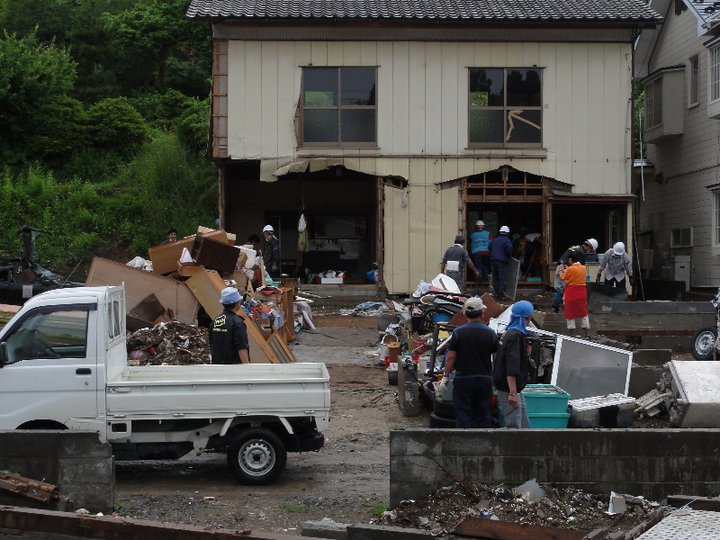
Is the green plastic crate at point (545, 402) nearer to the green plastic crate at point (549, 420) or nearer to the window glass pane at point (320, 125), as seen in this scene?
the green plastic crate at point (549, 420)

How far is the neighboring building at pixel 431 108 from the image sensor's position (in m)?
23.0

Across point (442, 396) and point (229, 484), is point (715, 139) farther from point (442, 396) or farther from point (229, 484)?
point (229, 484)

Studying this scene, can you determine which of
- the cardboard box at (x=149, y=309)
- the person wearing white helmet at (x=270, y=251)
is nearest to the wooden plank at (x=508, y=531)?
the cardboard box at (x=149, y=309)

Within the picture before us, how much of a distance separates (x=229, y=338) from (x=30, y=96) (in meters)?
20.9

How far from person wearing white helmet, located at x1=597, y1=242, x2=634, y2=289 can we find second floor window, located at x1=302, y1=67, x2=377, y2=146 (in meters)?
6.29

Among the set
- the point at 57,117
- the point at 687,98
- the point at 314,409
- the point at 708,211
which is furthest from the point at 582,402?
the point at 57,117

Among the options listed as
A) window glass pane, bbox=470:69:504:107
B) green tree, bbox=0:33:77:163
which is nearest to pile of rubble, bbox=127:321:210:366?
window glass pane, bbox=470:69:504:107

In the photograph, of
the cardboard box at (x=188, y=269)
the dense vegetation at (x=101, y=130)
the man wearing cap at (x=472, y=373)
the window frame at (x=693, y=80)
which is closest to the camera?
the man wearing cap at (x=472, y=373)

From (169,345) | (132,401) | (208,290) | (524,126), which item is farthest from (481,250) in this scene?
(132,401)

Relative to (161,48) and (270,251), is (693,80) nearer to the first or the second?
(270,251)

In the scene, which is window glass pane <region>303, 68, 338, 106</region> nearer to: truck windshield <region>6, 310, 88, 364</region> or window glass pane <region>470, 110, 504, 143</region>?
window glass pane <region>470, 110, 504, 143</region>

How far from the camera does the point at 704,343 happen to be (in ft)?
52.0

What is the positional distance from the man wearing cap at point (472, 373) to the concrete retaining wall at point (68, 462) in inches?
138

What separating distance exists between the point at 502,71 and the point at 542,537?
17.4 meters
